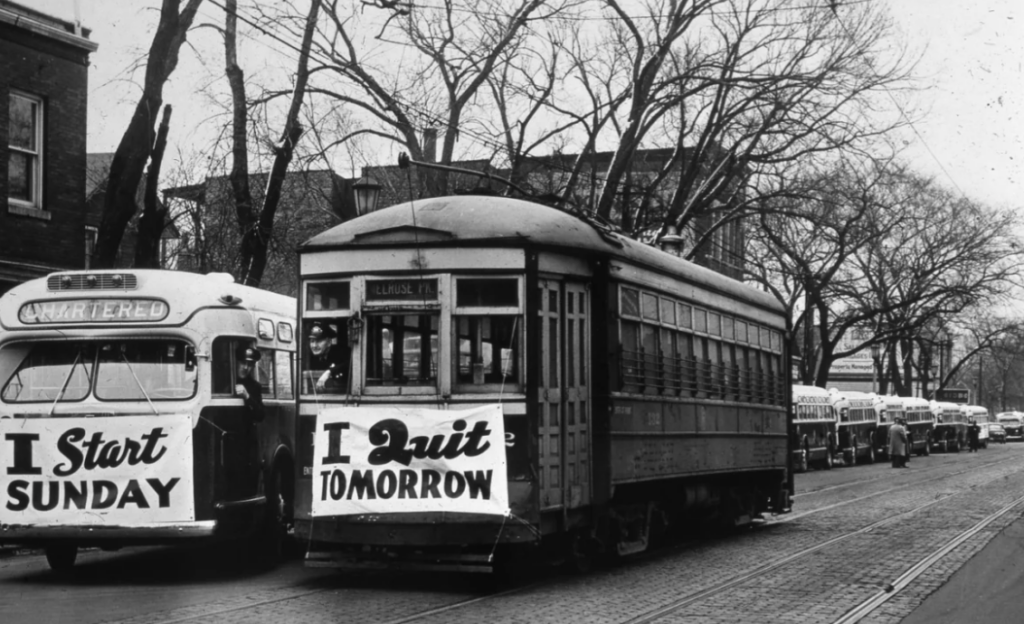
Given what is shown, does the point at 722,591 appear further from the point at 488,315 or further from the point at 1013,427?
the point at 1013,427

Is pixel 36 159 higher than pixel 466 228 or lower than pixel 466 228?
higher

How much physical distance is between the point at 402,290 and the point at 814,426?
106 ft

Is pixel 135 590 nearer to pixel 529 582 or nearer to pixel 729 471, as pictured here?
pixel 529 582

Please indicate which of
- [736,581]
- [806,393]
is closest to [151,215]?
[736,581]

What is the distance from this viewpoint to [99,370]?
42.2ft

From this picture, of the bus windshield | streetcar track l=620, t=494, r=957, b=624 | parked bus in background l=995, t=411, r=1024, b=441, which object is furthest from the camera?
parked bus in background l=995, t=411, r=1024, b=441

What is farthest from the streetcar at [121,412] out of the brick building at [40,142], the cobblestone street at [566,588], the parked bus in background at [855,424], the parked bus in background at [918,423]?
the parked bus in background at [918,423]

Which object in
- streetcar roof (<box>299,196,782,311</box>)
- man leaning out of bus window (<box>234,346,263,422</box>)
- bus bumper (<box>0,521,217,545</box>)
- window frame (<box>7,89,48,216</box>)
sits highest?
window frame (<box>7,89,48,216</box>)

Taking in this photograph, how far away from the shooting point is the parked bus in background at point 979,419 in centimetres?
7746

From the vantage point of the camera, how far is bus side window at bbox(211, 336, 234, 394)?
1300 cm

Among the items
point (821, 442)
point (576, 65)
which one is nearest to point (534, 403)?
point (576, 65)

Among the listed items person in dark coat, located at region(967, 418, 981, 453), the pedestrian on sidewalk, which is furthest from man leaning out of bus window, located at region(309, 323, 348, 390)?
person in dark coat, located at region(967, 418, 981, 453)

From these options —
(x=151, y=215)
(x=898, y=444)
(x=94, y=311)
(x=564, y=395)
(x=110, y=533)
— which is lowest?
(x=110, y=533)

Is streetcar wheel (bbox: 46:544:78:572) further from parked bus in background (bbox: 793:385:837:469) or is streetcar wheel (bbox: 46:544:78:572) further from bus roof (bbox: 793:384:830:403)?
bus roof (bbox: 793:384:830:403)
